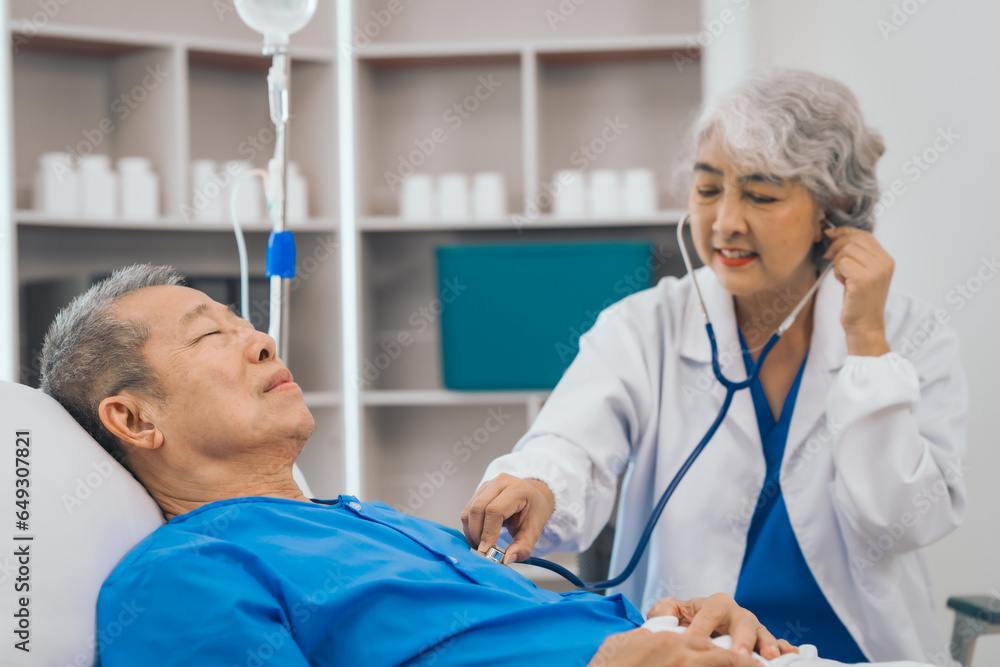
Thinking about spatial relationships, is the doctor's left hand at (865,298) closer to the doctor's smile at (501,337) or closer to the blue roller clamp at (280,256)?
the doctor's smile at (501,337)

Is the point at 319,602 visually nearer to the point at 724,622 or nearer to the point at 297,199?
the point at 724,622

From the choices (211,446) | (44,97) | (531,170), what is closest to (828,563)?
(211,446)

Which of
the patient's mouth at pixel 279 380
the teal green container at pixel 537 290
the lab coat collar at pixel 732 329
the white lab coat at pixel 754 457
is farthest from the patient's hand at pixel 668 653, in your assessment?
the teal green container at pixel 537 290

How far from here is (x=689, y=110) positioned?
118 inches

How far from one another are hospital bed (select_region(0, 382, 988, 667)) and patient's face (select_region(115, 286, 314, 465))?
10cm

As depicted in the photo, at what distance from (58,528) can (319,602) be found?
29 centimetres

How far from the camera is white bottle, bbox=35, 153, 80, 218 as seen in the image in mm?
2398

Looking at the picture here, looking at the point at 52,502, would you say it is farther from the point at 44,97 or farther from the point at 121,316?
the point at 44,97

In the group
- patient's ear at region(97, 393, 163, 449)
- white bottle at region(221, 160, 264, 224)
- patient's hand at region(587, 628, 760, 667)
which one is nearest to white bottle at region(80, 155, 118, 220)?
white bottle at region(221, 160, 264, 224)

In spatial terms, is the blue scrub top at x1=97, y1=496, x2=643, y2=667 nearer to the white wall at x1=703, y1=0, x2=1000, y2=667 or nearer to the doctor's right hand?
the doctor's right hand

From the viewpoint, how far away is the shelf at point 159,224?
7.68 ft

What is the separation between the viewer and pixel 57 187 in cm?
240

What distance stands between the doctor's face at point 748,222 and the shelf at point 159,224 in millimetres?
1219

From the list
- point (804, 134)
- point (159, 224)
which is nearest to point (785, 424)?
point (804, 134)
